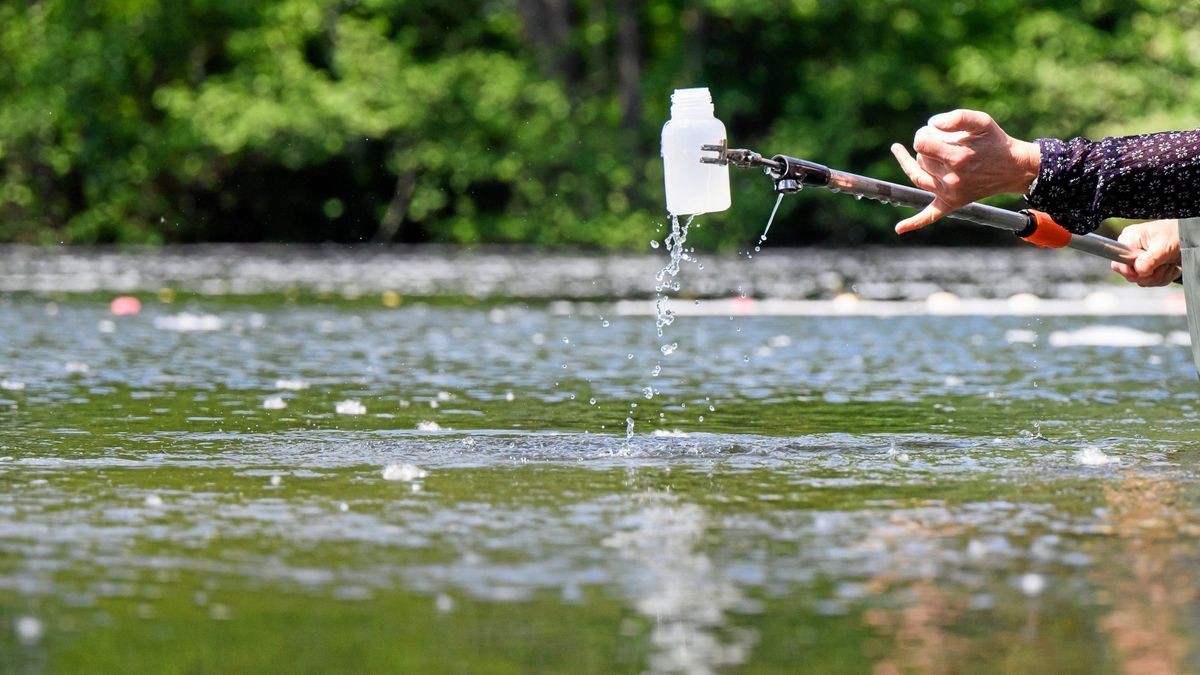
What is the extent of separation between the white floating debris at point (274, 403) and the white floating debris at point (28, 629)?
4072mm

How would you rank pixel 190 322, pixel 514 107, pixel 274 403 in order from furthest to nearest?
1. pixel 514 107
2. pixel 190 322
3. pixel 274 403

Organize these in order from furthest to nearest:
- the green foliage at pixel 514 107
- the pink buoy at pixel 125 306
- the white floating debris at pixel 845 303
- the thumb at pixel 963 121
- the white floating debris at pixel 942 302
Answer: the green foliage at pixel 514 107
the white floating debris at pixel 845 303
the white floating debris at pixel 942 302
the pink buoy at pixel 125 306
the thumb at pixel 963 121

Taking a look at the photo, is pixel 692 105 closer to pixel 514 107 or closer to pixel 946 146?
pixel 946 146

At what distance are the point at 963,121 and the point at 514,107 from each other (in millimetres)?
26119

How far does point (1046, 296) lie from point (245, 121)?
17229 millimetres

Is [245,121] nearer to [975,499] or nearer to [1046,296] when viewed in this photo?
[1046,296]

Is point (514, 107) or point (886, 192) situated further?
point (514, 107)

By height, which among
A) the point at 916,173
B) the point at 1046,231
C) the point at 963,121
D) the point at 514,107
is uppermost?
the point at 514,107

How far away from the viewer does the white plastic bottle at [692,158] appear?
6.52m

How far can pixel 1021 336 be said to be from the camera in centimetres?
1171

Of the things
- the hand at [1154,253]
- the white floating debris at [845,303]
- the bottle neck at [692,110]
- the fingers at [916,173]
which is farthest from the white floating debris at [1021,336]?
the fingers at [916,173]

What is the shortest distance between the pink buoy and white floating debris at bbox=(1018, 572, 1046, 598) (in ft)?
33.9

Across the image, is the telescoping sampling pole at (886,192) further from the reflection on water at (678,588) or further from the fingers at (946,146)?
the reflection on water at (678,588)

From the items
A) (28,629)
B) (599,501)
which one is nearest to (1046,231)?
(599,501)
